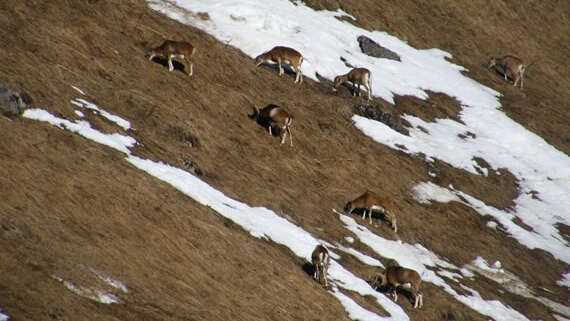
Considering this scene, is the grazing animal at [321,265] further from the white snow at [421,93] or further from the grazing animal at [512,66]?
the grazing animal at [512,66]

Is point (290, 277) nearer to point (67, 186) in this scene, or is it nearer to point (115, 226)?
point (115, 226)

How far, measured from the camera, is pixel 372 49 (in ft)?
119

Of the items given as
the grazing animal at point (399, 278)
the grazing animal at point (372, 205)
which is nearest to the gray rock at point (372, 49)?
the grazing animal at point (372, 205)

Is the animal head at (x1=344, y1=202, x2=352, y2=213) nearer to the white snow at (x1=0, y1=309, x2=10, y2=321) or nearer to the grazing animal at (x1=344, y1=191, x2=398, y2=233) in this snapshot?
the grazing animal at (x1=344, y1=191, x2=398, y2=233)

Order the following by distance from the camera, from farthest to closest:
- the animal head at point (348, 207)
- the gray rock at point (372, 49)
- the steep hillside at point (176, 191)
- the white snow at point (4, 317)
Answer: the gray rock at point (372, 49)
the animal head at point (348, 207)
the steep hillside at point (176, 191)
the white snow at point (4, 317)

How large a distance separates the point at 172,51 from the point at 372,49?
53.5 feet

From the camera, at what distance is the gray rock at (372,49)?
3606 centimetres

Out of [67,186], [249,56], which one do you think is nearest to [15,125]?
[67,186]

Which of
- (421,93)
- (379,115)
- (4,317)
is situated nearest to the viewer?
(4,317)

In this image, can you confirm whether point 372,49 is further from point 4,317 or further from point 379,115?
point 4,317

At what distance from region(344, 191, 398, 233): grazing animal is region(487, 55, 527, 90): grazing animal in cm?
2401

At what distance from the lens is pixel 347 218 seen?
68.2 feet

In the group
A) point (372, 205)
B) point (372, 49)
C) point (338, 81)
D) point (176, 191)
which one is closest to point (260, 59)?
point (338, 81)

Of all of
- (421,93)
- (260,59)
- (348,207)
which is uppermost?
(260,59)
